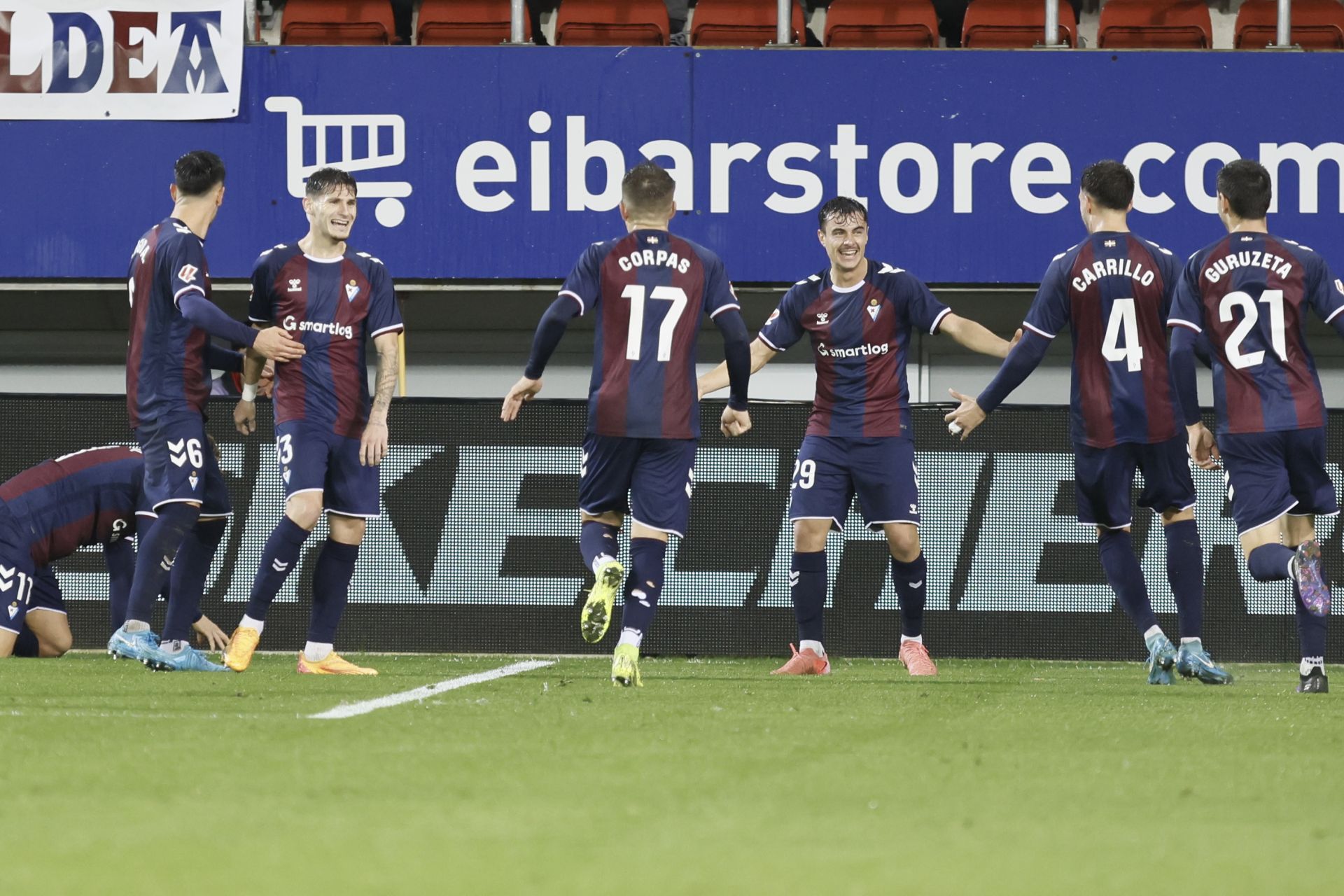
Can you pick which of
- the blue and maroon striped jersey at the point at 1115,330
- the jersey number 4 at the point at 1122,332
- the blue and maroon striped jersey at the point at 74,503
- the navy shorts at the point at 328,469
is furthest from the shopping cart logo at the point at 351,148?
the jersey number 4 at the point at 1122,332

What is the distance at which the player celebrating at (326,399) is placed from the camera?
643cm

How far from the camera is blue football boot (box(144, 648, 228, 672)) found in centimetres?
640

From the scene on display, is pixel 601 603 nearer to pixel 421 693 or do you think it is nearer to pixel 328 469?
pixel 421 693

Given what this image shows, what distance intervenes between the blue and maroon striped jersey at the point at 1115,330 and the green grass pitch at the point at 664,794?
4.89 ft

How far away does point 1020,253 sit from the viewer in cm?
1079

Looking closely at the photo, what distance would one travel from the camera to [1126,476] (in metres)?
6.65

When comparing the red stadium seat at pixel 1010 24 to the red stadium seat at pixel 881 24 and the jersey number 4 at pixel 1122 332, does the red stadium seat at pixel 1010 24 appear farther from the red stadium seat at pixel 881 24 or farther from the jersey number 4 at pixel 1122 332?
the jersey number 4 at pixel 1122 332

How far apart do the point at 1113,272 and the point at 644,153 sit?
185 inches

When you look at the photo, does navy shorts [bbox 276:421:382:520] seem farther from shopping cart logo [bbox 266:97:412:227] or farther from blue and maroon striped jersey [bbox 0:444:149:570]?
shopping cart logo [bbox 266:97:412:227]

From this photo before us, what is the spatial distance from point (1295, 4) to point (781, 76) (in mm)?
3731

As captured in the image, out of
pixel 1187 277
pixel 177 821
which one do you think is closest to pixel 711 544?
pixel 1187 277

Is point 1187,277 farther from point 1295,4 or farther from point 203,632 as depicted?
point 1295,4

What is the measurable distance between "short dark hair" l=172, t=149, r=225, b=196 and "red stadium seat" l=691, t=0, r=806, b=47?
516 cm

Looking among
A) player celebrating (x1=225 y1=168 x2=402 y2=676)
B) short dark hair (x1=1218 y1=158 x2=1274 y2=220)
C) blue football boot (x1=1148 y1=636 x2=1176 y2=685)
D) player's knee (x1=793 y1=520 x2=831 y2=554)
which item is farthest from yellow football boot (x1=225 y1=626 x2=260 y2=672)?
short dark hair (x1=1218 y1=158 x2=1274 y2=220)
